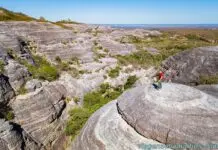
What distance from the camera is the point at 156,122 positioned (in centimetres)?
1351

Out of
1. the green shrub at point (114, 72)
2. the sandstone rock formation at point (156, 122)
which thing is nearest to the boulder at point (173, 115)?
the sandstone rock formation at point (156, 122)

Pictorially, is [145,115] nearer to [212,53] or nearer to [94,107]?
[94,107]

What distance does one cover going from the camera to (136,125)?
46.0 feet

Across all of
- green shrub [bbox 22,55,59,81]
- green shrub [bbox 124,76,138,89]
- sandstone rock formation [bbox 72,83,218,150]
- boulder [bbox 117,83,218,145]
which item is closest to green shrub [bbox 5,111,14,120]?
green shrub [bbox 22,55,59,81]

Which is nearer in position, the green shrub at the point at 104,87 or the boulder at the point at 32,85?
the boulder at the point at 32,85

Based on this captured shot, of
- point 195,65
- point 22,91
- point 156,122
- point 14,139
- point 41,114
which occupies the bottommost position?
point 41,114

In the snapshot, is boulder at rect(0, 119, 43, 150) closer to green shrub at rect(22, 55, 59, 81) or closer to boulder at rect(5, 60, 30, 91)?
boulder at rect(5, 60, 30, 91)

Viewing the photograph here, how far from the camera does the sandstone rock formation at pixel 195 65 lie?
24.8 m

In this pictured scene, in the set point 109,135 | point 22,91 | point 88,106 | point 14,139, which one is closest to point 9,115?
point 14,139

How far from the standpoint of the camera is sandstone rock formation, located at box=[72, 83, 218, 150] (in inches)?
503

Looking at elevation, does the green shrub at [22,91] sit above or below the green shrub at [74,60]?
above

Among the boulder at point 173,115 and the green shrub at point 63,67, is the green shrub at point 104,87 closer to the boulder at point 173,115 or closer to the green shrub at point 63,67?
the green shrub at point 63,67

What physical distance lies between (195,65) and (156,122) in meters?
14.5

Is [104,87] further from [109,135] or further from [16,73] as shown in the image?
[109,135]
